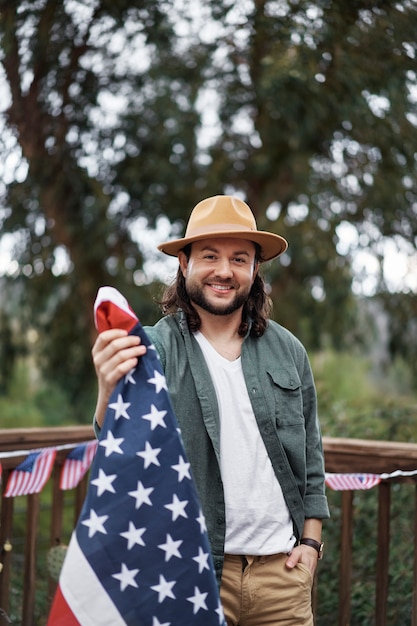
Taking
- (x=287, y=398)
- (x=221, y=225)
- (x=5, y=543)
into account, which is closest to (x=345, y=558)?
(x=287, y=398)

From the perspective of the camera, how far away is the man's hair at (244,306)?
209 cm

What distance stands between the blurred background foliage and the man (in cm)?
237

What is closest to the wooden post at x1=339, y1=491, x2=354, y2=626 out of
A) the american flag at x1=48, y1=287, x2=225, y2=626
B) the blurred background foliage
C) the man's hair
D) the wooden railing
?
the wooden railing

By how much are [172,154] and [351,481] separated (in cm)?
410

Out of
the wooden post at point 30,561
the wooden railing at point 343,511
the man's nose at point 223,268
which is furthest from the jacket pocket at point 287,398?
the wooden post at point 30,561

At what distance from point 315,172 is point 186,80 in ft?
4.32

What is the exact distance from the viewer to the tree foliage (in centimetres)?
492

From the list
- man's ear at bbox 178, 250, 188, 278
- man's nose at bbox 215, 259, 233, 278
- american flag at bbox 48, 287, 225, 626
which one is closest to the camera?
american flag at bbox 48, 287, 225, 626

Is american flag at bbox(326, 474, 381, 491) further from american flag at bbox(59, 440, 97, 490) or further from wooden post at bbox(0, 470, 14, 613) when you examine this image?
wooden post at bbox(0, 470, 14, 613)

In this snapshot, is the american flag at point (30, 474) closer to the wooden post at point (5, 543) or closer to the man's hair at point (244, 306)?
the wooden post at point (5, 543)

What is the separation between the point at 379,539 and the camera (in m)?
2.75

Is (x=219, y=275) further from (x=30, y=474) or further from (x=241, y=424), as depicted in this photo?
(x=30, y=474)

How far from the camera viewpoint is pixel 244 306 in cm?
218

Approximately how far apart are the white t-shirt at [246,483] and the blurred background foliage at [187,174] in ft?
8.08
